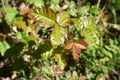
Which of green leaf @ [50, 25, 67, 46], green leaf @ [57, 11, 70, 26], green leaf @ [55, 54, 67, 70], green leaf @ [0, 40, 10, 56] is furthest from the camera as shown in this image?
green leaf @ [0, 40, 10, 56]

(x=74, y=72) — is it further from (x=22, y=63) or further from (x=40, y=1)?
(x=40, y=1)

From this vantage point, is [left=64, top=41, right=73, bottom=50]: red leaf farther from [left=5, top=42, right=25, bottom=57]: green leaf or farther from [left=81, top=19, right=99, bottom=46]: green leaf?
[left=5, top=42, right=25, bottom=57]: green leaf

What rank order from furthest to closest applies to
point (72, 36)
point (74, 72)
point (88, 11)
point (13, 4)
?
point (13, 4) < point (88, 11) < point (74, 72) < point (72, 36)

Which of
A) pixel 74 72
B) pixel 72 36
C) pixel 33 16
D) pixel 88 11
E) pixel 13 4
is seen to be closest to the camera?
pixel 33 16

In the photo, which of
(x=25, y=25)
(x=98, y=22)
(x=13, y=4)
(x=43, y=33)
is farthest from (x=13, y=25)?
(x=98, y=22)

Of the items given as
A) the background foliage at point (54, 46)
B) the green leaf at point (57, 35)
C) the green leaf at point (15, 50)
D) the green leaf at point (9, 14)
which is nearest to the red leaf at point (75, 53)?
the background foliage at point (54, 46)

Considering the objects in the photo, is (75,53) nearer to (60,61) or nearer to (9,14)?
(60,61)

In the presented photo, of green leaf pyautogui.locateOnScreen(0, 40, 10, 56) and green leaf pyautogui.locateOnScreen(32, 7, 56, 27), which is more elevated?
green leaf pyautogui.locateOnScreen(32, 7, 56, 27)

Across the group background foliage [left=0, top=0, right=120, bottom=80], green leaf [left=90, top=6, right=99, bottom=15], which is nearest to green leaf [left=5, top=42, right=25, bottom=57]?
background foliage [left=0, top=0, right=120, bottom=80]
